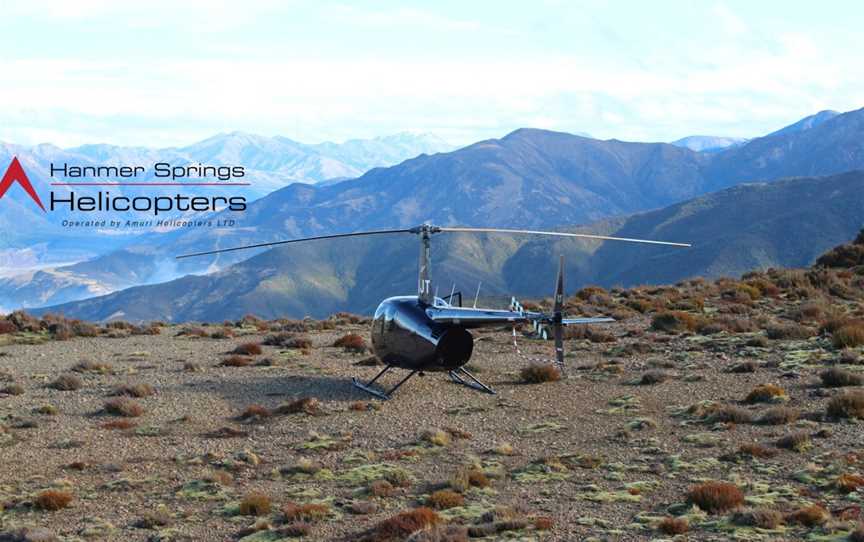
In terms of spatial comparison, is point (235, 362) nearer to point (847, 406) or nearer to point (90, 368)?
point (90, 368)

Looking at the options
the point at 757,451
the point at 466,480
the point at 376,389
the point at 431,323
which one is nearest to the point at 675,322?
the point at 376,389

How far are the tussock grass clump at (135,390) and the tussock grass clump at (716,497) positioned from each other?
14.1m

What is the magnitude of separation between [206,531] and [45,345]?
24239 millimetres

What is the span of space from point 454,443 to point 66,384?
37.2ft

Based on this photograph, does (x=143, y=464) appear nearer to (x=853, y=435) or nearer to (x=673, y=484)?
(x=673, y=484)

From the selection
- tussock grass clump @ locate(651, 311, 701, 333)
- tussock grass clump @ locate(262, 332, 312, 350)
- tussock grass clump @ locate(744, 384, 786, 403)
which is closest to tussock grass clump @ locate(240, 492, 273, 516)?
tussock grass clump @ locate(744, 384, 786, 403)

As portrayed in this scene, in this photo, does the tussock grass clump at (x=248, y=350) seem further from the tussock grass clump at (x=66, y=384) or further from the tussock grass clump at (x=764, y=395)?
the tussock grass clump at (x=764, y=395)

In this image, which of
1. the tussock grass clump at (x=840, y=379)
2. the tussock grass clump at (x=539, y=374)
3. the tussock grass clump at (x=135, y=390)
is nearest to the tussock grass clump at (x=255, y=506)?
the tussock grass clump at (x=135, y=390)

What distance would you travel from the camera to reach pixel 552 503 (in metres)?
14.1

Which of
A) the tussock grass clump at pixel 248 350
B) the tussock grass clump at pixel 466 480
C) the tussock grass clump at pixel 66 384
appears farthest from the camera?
the tussock grass clump at pixel 248 350

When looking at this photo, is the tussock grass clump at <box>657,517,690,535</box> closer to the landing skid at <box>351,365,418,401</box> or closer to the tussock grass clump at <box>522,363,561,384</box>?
the landing skid at <box>351,365,418,401</box>

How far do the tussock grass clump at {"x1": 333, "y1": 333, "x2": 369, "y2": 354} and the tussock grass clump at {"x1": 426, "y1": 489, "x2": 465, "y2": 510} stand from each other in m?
16.7

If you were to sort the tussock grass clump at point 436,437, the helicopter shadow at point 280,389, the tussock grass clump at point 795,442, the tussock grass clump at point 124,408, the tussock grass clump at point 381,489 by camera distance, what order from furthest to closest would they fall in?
the helicopter shadow at point 280,389
the tussock grass clump at point 124,408
the tussock grass clump at point 436,437
the tussock grass clump at point 795,442
the tussock grass clump at point 381,489

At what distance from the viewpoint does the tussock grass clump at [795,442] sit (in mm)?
16513
